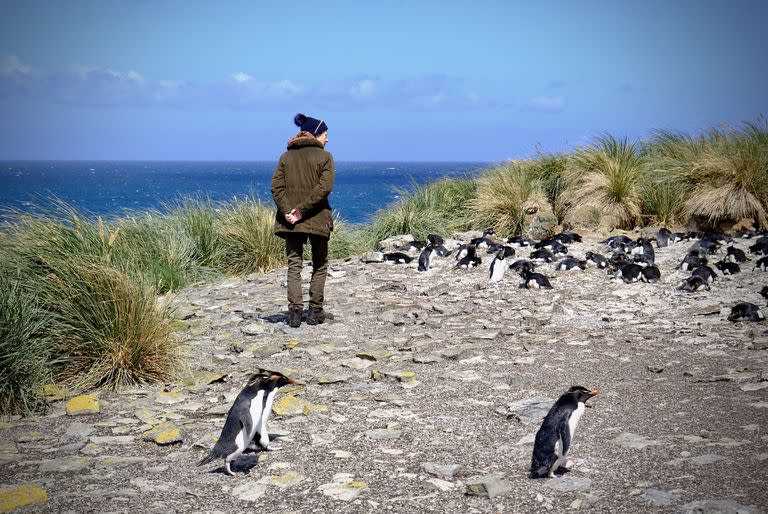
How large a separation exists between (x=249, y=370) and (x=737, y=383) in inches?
155

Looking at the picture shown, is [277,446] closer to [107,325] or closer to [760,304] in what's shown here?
[107,325]

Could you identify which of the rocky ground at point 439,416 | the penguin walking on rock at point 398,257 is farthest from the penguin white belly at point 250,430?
the penguin walking on rock at point 398,257

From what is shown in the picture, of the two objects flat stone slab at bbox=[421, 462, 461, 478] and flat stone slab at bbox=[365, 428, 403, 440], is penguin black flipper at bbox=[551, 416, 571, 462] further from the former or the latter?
flat stone slab at bbox=[365, 428, 403, 440]

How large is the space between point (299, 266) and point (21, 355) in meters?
3.11

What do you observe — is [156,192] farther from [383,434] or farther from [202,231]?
[383,434]

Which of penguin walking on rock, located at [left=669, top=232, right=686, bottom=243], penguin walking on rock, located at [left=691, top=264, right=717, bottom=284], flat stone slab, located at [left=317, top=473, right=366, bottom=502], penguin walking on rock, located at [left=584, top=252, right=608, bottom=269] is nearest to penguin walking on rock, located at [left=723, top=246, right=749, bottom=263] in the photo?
penguin walking on rock, located at [left=691, top=264, right=717, bottom=284]

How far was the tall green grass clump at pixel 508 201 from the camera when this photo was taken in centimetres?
1377

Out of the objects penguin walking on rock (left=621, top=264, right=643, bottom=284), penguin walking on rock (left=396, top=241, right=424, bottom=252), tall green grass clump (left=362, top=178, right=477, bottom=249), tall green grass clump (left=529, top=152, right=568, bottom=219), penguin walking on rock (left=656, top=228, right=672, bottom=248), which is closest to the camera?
penguin walking on rock (left=621, top=264, right=643, bottom=284)

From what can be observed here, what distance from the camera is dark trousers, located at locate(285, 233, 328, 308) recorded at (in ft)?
23.9

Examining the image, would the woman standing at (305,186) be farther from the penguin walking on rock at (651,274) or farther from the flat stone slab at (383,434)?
the penguin walking on rock at (651,274)

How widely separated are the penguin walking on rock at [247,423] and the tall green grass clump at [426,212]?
30.0 feet

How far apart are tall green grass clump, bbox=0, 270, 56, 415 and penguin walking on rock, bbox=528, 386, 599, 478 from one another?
3.51m

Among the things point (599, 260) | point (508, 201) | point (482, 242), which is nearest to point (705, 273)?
point (599, 260)

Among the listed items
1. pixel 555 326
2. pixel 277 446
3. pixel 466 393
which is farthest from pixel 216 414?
pixel 555 326
